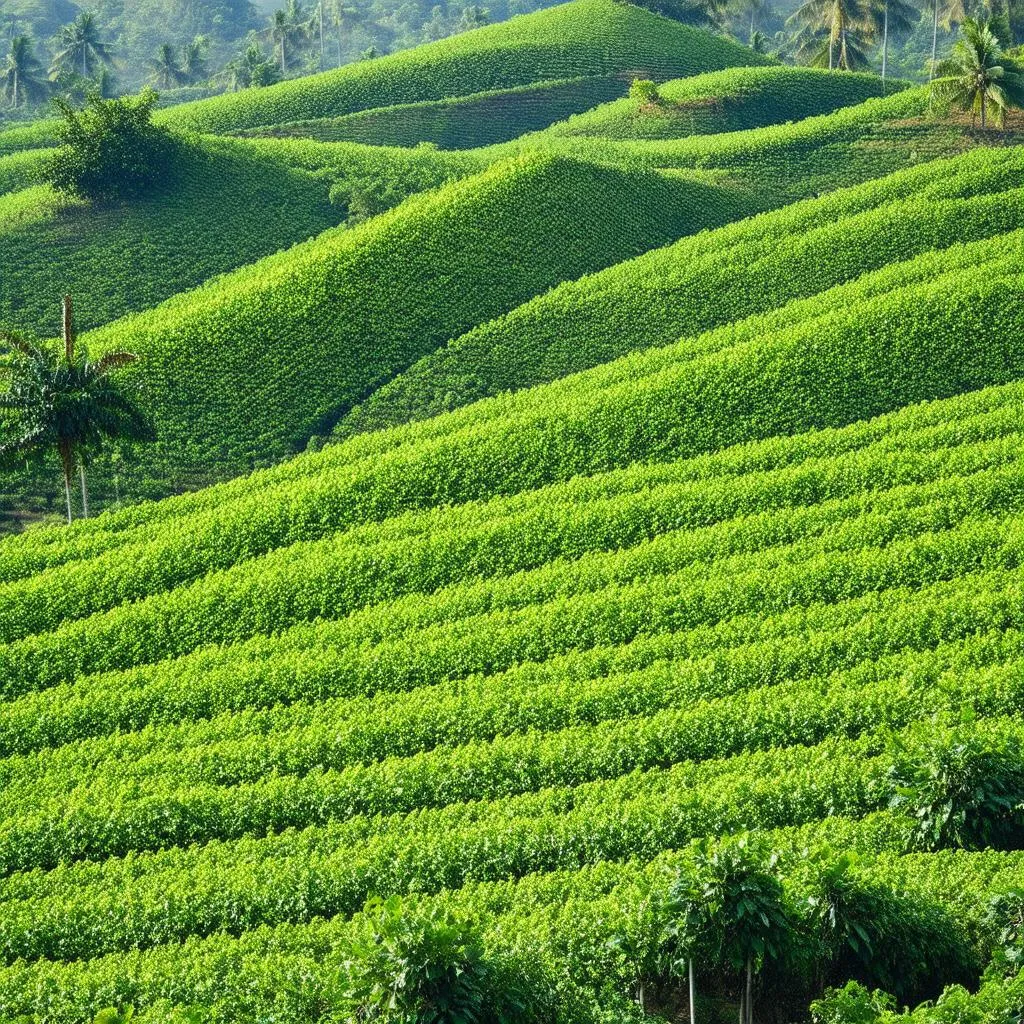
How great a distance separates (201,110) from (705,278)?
49764 mm

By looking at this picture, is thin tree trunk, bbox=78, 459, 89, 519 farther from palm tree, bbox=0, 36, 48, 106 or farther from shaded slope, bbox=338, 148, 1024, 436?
palm tree, bbox=0, 36, 48, 106

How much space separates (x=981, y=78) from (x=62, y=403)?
5081cm

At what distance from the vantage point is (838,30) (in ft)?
339

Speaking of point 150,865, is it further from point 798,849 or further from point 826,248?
point 826,248

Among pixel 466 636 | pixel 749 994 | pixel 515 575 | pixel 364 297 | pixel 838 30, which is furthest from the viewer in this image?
pixel 838 30

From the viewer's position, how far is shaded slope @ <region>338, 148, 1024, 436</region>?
5475 centimetres

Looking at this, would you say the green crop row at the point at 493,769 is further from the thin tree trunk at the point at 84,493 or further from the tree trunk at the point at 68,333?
the tree trunk at the point at 68,333

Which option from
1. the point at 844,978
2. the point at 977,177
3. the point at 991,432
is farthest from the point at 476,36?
the point at 844,978

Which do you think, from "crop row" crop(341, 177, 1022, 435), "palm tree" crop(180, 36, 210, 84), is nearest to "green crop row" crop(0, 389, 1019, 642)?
"crop row" crop(341, 177, 1022, 435)

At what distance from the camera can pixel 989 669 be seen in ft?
103

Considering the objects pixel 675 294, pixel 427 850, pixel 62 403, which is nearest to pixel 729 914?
pixel 427 850

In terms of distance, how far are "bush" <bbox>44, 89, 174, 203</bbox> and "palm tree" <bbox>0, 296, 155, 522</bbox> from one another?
30.0 m

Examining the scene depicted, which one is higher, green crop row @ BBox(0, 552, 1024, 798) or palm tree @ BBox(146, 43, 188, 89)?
palm tree @ BBox(146, 43, 188, 89)

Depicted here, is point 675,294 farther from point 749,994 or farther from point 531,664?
point 749,994
